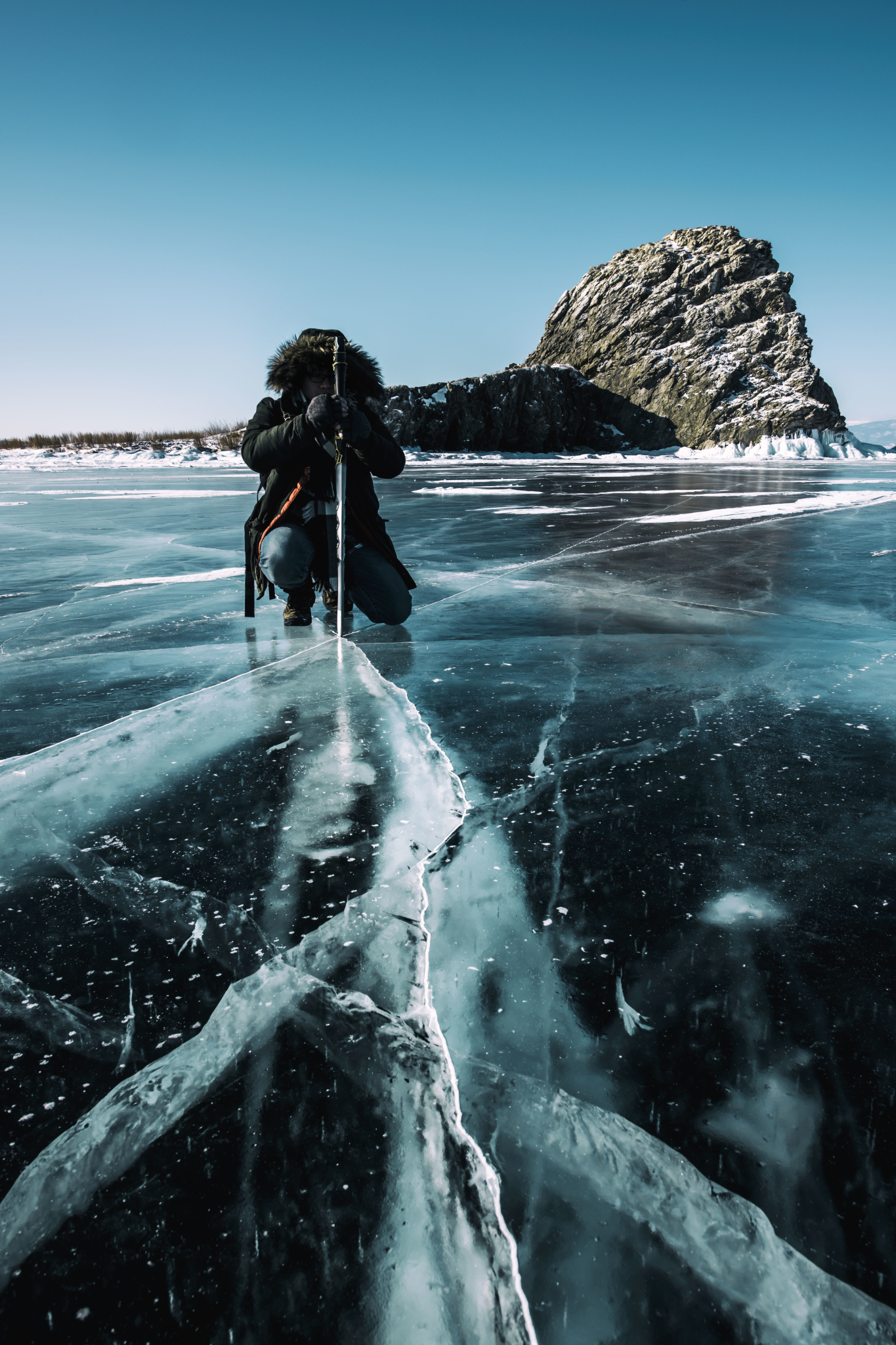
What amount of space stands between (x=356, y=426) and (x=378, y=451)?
278mm

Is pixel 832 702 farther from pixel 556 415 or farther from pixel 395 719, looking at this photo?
pixel 556 415

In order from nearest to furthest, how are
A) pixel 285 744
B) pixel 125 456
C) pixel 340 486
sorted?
pixel 285 744 < pixel 340 486 < pixel 125 456

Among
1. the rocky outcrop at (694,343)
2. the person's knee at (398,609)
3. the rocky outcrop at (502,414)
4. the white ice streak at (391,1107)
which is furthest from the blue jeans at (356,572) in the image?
the rocky outcrop at (694,343)

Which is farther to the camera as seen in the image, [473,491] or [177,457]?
[177,457]

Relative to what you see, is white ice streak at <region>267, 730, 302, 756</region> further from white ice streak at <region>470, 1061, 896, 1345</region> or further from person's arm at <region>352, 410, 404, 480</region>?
person's arm at <region>352, 410, 404, 480</region>

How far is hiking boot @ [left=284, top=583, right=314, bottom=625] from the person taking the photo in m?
3.74

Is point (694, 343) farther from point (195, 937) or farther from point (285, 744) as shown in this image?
point (195, 937)

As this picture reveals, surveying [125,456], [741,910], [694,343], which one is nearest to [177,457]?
[125,456]

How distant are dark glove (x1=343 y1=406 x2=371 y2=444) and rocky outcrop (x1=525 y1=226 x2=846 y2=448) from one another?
53.8 m

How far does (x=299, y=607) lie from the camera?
12.5ft

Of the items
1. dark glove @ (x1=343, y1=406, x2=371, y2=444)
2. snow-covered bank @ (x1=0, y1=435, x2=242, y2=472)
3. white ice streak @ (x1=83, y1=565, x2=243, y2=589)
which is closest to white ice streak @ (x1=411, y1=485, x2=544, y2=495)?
white ice streak @ (x1=83, y1=565, x2=243, y2=589)

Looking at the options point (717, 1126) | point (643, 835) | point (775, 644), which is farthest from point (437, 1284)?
point (775, 644)

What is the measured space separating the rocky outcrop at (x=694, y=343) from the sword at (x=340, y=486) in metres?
53.8

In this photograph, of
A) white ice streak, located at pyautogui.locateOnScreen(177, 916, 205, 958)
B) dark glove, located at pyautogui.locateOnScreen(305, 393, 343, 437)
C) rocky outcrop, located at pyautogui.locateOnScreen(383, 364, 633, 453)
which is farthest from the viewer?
rocky outcrop, located at pyautogui.locateOnScreen(383, 364, 633, 453)
